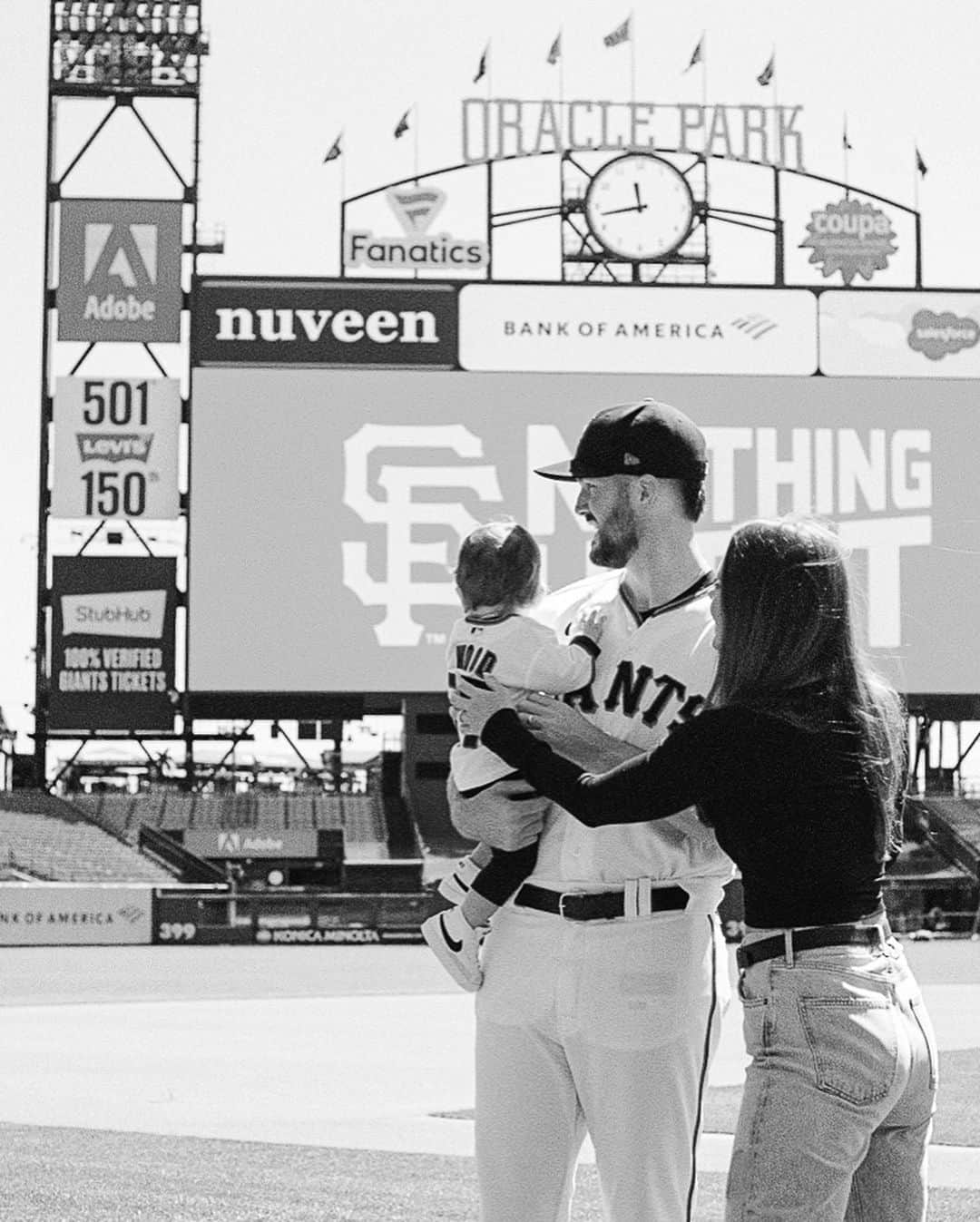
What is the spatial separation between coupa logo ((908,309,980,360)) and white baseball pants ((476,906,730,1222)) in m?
39.3

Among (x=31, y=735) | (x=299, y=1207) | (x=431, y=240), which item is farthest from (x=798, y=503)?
(x=299, y=1207)

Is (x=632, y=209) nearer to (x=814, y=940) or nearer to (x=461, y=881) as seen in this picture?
(x=461, y=881)

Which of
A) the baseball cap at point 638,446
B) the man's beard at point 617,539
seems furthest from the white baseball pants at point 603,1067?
the baseball cap at point 638,446

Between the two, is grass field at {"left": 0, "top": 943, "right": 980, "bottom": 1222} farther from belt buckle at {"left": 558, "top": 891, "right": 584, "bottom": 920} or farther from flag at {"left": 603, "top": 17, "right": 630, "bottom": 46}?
flag at {"left": 603, "top": 17, "right": 630, "bottom": 46}

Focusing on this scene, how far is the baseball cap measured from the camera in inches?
156

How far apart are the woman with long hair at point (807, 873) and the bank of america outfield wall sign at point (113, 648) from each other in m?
37.6

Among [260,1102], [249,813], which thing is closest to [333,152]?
[249,813]

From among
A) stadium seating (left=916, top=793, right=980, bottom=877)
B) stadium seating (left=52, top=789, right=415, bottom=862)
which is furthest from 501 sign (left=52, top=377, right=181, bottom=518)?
stadium seating (left=916, top=793, right=980, bottom=877)

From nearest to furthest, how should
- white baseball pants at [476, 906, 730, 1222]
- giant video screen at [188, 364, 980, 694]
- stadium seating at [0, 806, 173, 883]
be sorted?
white baseball pants at [476, 906, 730, 1222]
stadium seating at [0, 806, 173, 883]
giant video screen at [188, 364, 980, 694]

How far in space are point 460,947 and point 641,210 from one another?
128ft

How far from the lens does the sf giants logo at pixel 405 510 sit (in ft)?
131

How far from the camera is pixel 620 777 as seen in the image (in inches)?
139

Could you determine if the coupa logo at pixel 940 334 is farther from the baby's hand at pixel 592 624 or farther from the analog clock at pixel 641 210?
the baby's hand at pixel 592 624

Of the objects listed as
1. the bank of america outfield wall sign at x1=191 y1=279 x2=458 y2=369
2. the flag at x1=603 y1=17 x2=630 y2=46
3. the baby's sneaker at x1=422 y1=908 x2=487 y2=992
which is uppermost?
the flag at x1=603 y1=17 x2=630 y2=46
